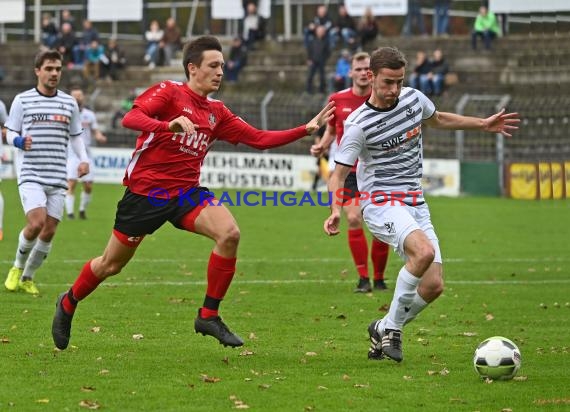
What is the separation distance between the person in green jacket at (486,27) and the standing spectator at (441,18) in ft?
4.37

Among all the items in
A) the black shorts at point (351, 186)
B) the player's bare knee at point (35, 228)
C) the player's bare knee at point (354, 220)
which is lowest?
the player's bare knee at point (354, 220)

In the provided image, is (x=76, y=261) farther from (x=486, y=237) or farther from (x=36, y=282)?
(x=486, y=237)

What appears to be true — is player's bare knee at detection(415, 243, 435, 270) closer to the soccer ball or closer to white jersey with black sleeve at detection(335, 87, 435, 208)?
white jersey with black sleeve at detection(335, 87, 435, 208)

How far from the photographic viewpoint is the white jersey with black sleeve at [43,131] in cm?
1232

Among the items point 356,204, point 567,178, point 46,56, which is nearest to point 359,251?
point 356,204

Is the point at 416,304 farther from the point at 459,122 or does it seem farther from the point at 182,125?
the point at 182,125

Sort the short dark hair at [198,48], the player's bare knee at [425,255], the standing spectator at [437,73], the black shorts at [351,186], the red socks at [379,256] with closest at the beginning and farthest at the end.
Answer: the player's bare knee at [425,255], the short dark hair at [198,48], the red socks at [379,256], the black shorts at [351,186], the standing spectator at [437,73]

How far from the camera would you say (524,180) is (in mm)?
28281

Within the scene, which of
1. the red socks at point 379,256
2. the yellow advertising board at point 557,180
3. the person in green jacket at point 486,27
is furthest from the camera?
the person in green jacket at point 486,27

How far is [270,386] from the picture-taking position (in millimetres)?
7793

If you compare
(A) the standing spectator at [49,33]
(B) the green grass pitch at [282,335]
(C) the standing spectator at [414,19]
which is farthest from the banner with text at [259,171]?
(B) the green grass pitch at [282,335]

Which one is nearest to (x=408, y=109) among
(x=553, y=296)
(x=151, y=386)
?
(x=151, y=386)

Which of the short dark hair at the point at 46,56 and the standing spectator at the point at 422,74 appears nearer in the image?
the short dark hair at the point at 46,56

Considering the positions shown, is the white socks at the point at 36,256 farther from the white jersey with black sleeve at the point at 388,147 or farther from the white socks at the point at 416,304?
the white socks at the point at 416,304
